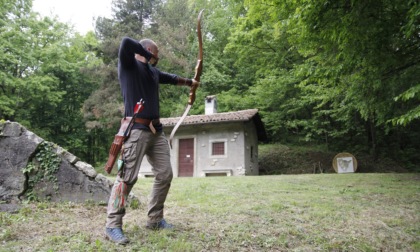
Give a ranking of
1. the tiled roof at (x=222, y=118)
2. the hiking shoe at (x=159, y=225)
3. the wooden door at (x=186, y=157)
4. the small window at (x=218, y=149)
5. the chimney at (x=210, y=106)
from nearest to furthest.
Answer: the hiking shoe at (x=159, y=225) → the tiled roof at (x=222, y=118) → the small window at (x=218, y=149) → the wooden door at (x=186, y=157) → the chimney at (x=210, y=106)

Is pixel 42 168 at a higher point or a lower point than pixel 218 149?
lower

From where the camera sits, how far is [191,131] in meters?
15.5

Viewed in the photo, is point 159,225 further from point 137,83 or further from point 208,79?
point 208,79

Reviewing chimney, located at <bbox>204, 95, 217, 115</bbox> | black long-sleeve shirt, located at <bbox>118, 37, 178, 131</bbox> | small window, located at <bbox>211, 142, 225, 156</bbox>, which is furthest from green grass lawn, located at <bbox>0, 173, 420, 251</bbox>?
chimney, located at <bbox>204, 95, 217, 115</bbox>

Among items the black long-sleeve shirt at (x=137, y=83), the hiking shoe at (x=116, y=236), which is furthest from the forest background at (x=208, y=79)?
the hiking shoe at (x=116, y=236)

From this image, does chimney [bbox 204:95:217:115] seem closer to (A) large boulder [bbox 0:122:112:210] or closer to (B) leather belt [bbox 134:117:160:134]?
(A) large boulder [bbox 0:122:112:210]

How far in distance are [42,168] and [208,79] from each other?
15.7 m

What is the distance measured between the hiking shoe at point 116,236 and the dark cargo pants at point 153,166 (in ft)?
0.14

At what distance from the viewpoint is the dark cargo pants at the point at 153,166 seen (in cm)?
304

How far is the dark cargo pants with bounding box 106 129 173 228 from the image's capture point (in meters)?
3.04

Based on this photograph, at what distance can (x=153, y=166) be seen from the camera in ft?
11.0

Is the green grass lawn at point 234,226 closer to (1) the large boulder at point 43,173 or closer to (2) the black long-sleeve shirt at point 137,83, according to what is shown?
(1) the large boulder at point 43,173

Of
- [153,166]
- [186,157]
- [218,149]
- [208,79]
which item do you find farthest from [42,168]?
[208,79]

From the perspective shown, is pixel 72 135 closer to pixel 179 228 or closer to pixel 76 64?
pixel 76 64
